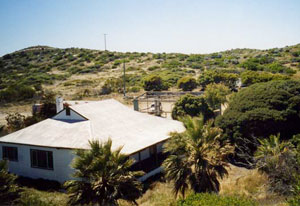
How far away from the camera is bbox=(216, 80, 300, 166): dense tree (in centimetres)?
1789

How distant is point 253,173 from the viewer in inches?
631

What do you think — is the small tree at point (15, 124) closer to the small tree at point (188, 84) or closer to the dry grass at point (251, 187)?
the dry grass at point (251, 187)

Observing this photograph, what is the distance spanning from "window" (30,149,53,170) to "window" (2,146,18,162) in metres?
1.47

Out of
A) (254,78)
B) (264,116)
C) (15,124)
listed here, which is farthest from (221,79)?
(15,124)

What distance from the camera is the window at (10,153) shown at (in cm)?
1732

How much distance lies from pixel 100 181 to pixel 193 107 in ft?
55.7

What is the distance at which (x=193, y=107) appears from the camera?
25.8 meters

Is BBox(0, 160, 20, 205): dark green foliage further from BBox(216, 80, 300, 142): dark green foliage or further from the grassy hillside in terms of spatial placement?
the grassy hillside

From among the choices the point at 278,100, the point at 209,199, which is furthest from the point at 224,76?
the point at 209,199

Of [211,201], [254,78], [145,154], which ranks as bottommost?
[145,154]

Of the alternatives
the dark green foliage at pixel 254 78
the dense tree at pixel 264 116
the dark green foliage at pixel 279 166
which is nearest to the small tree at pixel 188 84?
the dark green foliage at pixel 254 78

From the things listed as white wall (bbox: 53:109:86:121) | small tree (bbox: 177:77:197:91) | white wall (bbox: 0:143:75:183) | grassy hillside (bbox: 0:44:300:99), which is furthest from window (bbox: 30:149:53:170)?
small tree (bbox: 177:77:197:91)

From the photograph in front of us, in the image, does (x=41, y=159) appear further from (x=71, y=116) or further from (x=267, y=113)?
(x=267, y=113)

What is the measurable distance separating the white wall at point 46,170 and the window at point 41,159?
217mm
